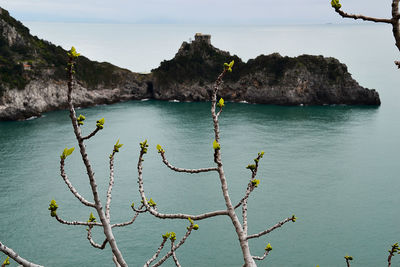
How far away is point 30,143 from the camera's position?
358 ft

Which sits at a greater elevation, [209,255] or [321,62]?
[321,62]

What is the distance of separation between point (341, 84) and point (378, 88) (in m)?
41.7

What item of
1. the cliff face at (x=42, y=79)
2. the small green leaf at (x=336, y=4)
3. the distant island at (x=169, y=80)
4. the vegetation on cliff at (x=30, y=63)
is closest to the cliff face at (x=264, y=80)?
the distant island at (x=169, y=80)

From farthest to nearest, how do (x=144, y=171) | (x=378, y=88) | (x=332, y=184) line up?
(x=378, y=88) < (x=144, y=171) < (x=332, y=184)

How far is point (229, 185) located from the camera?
8069cm

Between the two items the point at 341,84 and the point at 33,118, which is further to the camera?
the point at 341,84

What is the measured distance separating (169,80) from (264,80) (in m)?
42.4

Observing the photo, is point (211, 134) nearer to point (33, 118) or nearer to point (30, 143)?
point (30, 143)

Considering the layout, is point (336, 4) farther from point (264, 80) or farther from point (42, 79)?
point (264, 80)

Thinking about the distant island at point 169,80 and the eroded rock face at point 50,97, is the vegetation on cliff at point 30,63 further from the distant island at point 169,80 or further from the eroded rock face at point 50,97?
the eroded rock face at point 50,97

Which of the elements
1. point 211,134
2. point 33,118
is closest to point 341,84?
point 211,134

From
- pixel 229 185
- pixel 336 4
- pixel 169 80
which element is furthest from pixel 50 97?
pixel 336 4

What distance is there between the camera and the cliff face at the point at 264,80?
6511 inches

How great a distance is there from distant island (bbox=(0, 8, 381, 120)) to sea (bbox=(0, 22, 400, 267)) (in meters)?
12.1
